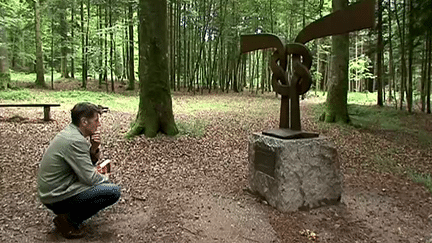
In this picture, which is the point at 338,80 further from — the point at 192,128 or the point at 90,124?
the point at 90,124

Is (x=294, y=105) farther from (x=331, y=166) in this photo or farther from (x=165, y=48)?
(x=165, y=48)

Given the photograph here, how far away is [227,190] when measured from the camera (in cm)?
502

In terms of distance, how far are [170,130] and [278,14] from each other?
16130 mm

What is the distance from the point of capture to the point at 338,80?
33.2 ft

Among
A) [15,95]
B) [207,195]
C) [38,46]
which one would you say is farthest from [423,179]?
[38,46]

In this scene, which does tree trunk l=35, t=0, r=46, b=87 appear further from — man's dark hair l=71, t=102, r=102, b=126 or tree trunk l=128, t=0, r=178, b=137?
man's dark hair l=71, t=102, r=102, b=126

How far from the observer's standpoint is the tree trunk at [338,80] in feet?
32.5

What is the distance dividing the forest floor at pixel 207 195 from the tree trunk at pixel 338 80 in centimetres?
162

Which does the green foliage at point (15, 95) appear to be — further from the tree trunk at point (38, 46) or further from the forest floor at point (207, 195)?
the forest floor at point (207, 195)

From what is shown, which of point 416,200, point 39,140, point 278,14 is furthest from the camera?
point 278,14

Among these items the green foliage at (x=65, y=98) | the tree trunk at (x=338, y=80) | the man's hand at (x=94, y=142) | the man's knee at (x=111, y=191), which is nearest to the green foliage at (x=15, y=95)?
the green foliage at (x=65, y=98)

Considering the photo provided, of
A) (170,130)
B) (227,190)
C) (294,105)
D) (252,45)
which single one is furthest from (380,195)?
(170,130)

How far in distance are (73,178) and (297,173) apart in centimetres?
291

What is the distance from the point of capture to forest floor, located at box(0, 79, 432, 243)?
365 centimetres
